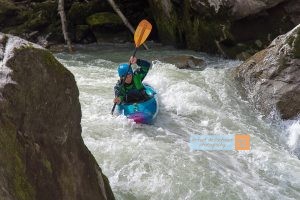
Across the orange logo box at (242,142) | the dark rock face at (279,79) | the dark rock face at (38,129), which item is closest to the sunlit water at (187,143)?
the orange logo box at (242,142)

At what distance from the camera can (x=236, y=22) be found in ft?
39.7

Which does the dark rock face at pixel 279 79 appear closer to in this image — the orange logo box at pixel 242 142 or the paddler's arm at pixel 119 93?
the orange logo box at pixel 242 142

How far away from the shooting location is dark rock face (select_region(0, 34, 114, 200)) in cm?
285

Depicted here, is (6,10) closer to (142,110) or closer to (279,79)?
(142,110)

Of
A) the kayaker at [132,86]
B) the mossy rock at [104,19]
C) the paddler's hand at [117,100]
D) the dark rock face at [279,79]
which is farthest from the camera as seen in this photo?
the mossy rock at [104,19]

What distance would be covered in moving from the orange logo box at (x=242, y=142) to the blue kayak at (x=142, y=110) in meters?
1.40

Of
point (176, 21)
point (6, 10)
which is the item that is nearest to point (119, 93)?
point (176, 21)

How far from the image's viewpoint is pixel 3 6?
15.5 meters

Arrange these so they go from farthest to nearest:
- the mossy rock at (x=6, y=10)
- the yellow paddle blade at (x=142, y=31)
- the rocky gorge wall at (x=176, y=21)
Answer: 1. the mossy rock at (x=6, y=10)
2. the rocky gorge wall at (x=176, y=21)
3. the yellow paddle blade at (x=142, y=31)

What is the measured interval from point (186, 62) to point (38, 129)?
824 centimetres

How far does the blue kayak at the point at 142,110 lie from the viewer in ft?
23.4

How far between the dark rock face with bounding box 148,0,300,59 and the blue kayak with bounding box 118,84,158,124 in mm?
5124

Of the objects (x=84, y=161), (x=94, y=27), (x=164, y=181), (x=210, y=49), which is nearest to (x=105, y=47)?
(x=94, y=27)

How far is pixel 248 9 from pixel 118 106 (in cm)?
570
